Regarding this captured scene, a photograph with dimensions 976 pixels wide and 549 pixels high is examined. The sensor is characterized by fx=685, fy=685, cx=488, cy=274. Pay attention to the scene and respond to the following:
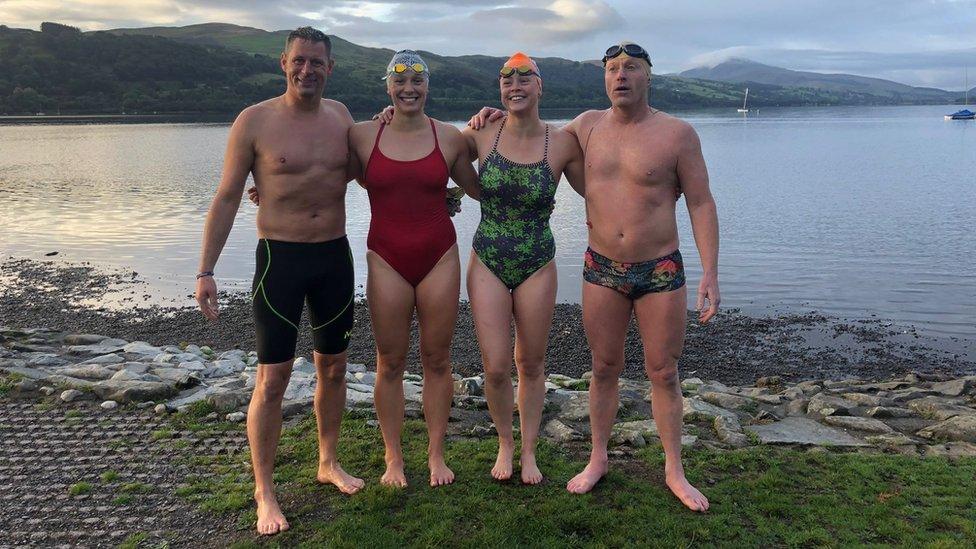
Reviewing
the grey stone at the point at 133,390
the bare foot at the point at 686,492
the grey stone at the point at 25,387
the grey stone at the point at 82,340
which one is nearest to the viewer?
the bare foot at the point at 686,492

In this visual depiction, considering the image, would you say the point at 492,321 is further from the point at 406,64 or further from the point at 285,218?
the point at 406,64

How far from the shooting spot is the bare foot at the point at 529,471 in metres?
5.32

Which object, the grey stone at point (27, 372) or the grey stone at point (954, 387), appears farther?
the grey stone at point (954, 387)

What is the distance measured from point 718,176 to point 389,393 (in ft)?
129

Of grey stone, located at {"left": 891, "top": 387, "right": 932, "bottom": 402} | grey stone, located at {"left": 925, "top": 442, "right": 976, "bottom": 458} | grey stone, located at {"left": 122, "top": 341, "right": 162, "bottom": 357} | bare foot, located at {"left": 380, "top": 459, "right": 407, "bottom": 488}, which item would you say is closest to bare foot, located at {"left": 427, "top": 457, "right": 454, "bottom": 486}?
bare foot, located at {"left": 380, "top": 459, "right": 407, "bottom": 488}

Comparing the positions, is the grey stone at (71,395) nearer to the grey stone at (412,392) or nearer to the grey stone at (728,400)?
the grey stone at (412,392)

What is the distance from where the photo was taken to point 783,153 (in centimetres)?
5619

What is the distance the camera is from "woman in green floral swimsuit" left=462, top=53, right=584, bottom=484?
492cm

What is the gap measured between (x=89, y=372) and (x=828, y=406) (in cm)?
908

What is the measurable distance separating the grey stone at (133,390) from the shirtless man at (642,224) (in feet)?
16.8

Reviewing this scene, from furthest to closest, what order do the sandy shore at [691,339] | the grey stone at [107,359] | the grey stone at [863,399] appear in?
the sandy shore at [691,339] → the grey stone at [107,359] → the grey stone at [863,399]

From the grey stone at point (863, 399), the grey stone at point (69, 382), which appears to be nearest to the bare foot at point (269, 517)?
the grey stone at point (69, 382)

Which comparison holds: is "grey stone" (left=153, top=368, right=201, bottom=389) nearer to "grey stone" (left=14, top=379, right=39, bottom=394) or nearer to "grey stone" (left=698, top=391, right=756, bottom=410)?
"grey stone" (left=14, top=379, right=39, bottom=394)

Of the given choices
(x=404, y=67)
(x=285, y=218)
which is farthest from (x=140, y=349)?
(x=404, y=67)
